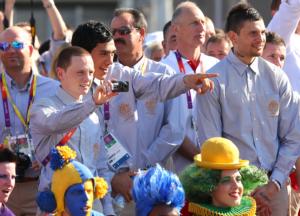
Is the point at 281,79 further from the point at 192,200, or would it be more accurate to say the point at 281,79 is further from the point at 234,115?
the point at 192,200

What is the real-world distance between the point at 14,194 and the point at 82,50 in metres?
1.50

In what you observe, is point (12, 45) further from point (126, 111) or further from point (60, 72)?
point (126, 111)

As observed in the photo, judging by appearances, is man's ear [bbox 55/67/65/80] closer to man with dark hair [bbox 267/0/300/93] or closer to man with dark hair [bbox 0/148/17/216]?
man with dark hair [bbox 0/148/17/216]

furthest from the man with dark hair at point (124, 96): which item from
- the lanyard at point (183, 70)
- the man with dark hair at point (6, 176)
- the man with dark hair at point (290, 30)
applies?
the man with dark hair at point (290, 30)

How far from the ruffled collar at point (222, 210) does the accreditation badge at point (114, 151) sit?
0.99m

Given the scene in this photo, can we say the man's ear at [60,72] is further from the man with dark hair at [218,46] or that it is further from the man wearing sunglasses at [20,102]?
the man with dark hair at [218,46]

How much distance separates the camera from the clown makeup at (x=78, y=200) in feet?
24.1

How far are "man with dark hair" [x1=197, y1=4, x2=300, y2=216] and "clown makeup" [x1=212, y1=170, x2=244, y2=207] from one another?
0.94 meters

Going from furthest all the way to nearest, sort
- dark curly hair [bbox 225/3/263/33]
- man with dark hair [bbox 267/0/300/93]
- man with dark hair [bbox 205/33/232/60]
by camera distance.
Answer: man with dark hair [bbox 205/33/232/60], man with dark hair [bbox 267/0/300/93], dark curly hair [bbox 225/3/263/33]

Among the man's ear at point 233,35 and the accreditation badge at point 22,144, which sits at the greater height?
the man's ear at point 233,35

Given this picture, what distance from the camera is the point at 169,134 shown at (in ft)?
30.0

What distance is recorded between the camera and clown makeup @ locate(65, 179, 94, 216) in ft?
24.1

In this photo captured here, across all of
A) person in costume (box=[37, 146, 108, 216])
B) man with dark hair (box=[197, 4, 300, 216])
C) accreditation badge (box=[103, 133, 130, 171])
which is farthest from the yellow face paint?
man with dark hair (box=[197, 4, 300, 216])

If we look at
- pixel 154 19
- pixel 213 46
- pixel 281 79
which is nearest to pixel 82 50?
pixel 281 79
